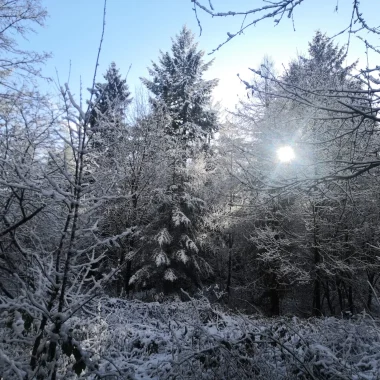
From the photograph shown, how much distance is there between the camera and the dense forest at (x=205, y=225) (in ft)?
12.5

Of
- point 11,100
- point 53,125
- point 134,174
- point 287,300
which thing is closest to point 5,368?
point 53,125

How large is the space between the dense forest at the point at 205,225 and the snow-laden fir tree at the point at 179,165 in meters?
0.09

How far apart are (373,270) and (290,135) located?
20.3ft

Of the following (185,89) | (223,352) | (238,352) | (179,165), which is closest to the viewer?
(223,352)

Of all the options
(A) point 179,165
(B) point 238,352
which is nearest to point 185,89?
(A) point 179,165

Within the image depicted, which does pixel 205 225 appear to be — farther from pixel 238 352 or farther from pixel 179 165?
pixel 238 352

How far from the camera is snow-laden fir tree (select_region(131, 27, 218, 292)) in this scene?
1349 cm

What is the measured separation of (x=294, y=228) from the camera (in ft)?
40.1

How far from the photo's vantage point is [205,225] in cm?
1461

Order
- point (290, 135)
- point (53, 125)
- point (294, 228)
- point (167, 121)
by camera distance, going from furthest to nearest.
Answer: point (167, 121) < point (294, 228) < point (290, 135) < point (53, 125)

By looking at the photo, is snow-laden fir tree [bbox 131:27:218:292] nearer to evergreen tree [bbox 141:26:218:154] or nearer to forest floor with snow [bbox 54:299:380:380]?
evergreen tree [bbox 141:26:218:154]

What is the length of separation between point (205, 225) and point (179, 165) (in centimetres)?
327

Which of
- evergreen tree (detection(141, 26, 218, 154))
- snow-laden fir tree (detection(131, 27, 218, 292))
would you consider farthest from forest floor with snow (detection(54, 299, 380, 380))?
evergreen tree (detection(141, 26, 218, 154))

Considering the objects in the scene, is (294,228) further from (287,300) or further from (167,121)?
(167,121)
